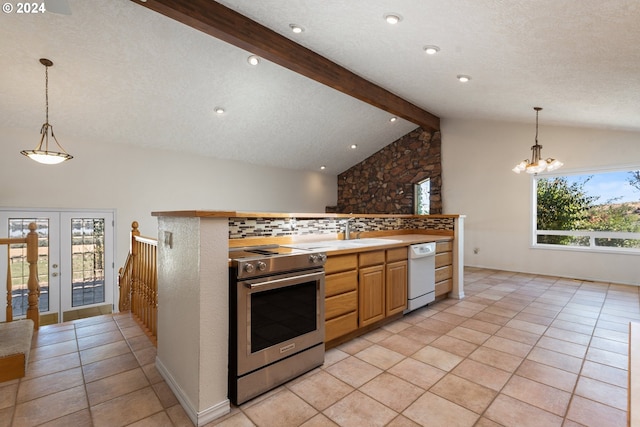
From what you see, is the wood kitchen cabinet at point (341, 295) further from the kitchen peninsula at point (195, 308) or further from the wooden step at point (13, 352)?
the wooden step at point (13, 352)

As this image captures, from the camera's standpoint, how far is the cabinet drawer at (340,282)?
269 centimetres

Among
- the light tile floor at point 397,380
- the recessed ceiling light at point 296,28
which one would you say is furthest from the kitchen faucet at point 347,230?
the recessed ceiling light at point 296,28

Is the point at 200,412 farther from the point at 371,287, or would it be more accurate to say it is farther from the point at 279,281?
the point at 371,287

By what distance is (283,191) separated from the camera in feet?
27.0

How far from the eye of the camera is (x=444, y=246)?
4.27 meters

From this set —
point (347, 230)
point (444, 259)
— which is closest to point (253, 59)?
point (347, 230)

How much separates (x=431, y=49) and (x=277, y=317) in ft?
9.89

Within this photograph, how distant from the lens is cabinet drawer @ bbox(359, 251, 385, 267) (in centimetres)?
299

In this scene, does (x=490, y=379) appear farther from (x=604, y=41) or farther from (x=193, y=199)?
(x=193, y=199)

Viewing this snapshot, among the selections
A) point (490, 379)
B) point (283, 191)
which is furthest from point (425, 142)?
point (490, 379)

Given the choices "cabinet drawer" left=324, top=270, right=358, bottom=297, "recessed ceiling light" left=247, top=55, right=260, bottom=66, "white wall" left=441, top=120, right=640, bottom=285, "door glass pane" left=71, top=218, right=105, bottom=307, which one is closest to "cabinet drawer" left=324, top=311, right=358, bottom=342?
"cabinet drawer" left=324, top=270, right=358, bottom=297

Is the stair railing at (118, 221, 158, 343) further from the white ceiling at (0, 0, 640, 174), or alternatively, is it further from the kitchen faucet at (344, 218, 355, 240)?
the white ceiling at (0, 0, 640, 174)

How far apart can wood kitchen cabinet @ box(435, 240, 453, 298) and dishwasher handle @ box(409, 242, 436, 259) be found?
31 centimetres

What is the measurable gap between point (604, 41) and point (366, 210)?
6.65m
